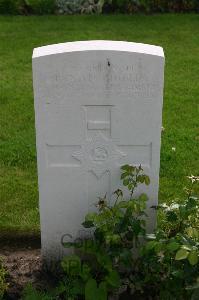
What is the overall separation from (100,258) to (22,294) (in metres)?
0.56

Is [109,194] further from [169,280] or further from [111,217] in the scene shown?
[169,280]

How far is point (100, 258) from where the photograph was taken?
3.52 metres

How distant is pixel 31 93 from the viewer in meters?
6.95

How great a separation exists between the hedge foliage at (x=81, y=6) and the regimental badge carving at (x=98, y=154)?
7246mm

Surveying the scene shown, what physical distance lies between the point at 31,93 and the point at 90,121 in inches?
137

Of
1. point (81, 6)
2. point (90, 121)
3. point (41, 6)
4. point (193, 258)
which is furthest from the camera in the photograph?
point (81, 6)

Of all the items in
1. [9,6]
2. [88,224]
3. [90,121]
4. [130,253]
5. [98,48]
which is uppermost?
[98,48]

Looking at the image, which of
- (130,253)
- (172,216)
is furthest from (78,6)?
(130,253)

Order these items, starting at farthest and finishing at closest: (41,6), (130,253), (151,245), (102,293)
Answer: (41,6)
(130,253)
(102,293)
(151,245)

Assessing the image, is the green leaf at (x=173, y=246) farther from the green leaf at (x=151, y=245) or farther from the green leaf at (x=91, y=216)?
the green leaf at (x=91, y=216)

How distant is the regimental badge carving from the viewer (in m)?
3.65

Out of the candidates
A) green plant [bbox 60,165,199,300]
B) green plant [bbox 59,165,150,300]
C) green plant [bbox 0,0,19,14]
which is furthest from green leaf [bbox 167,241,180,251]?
green plant [bbox 0,0,19,14]

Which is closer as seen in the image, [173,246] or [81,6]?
[173,246]

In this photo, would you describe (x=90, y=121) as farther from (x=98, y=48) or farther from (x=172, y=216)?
(x=172, y=216)
